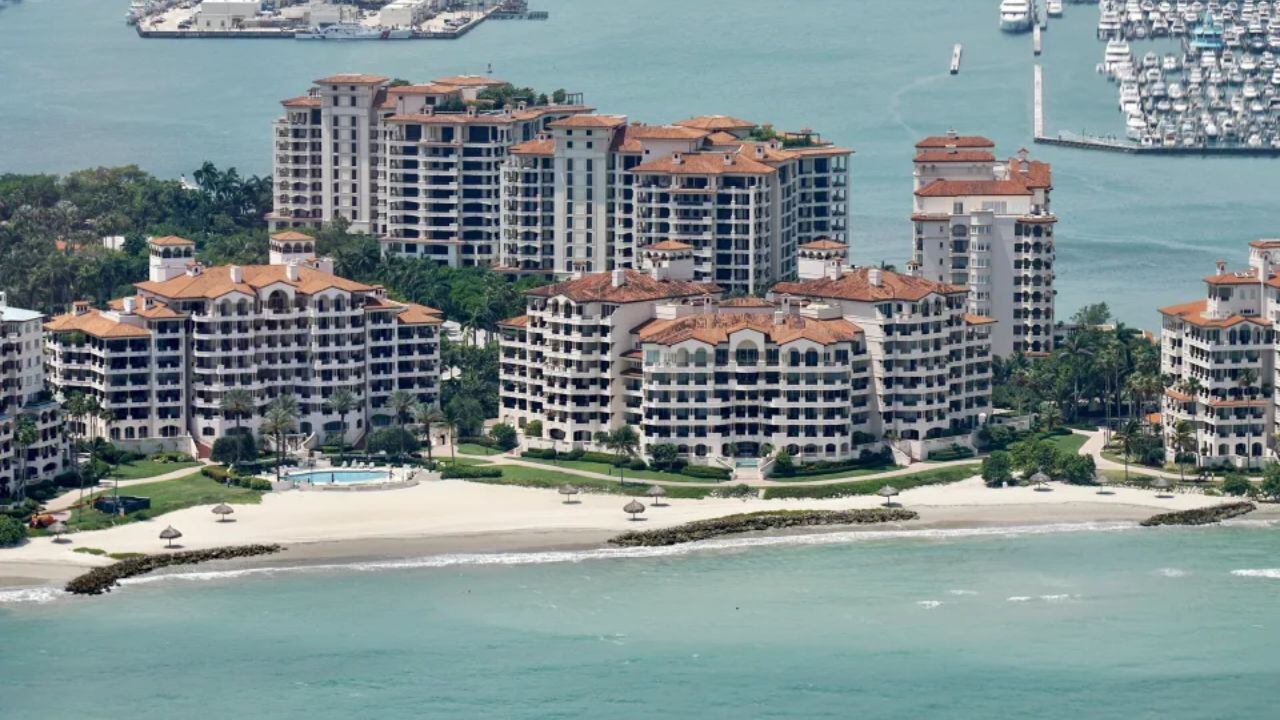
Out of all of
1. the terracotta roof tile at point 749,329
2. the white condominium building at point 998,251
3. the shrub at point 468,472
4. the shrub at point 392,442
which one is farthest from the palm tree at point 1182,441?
the shrub at point 392,442

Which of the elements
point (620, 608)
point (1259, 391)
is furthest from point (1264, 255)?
point (620, 608)

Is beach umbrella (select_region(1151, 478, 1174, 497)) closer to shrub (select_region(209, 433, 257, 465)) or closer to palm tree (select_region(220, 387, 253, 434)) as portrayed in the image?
shrub (select_region(209, 433, 257, 465))

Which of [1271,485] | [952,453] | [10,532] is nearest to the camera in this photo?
[10,532]

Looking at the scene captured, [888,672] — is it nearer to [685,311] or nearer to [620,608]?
[620,608]

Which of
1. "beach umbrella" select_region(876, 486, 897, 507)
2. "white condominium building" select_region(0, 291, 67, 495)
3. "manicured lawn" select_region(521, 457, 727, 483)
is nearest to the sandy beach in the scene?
"beach umbrella" select_region(876, 486, 897, 507)

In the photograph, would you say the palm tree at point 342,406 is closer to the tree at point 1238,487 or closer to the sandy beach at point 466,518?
the sandy beach at point 466,518

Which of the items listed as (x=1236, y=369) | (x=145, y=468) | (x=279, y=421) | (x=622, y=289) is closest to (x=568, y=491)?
(x=622, y=289)

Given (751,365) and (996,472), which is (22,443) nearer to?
(751,365)
